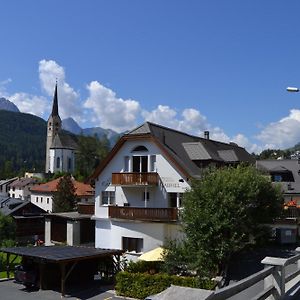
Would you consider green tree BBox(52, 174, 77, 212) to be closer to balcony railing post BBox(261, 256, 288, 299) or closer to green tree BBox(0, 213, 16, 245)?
green tree BBox(0, 213, 16, 245)

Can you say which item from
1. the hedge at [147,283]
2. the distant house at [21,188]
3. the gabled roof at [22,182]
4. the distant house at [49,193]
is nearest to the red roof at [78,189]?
the distant house at [49,193]

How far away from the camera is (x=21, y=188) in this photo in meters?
124

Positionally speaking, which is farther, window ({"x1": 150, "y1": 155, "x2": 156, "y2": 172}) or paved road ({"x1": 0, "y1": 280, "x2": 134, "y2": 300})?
window ({"x1": 150, "y1": 155, "x2": 156, "y2": 172})

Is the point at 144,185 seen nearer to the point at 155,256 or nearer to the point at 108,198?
the point at 108,198

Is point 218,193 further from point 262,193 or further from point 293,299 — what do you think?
point 293,299

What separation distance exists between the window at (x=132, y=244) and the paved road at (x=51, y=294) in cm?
548

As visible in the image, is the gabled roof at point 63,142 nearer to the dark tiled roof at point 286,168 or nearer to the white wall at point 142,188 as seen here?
the dark tiled roof at point 286,168

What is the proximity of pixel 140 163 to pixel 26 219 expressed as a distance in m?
35.5

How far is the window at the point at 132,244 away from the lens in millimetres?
31812

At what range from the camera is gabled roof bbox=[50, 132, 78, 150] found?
15362cm

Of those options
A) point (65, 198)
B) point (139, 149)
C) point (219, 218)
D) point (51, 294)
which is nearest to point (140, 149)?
point (139, 149)

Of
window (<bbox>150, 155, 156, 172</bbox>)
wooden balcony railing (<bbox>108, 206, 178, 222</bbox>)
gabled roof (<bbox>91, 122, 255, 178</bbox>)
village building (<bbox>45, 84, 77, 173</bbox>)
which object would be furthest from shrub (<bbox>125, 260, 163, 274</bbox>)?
village building (<bbox>45, 84, 77, 173</bbox>)

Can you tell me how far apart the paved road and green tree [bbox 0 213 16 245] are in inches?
1032

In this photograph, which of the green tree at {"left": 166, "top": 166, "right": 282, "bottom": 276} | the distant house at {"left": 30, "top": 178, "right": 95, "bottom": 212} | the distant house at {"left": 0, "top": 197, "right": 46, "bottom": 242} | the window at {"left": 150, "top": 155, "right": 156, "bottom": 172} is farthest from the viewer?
the distant house at {"left": 30, "top": 178, "right": 95, "bottom": 212}
